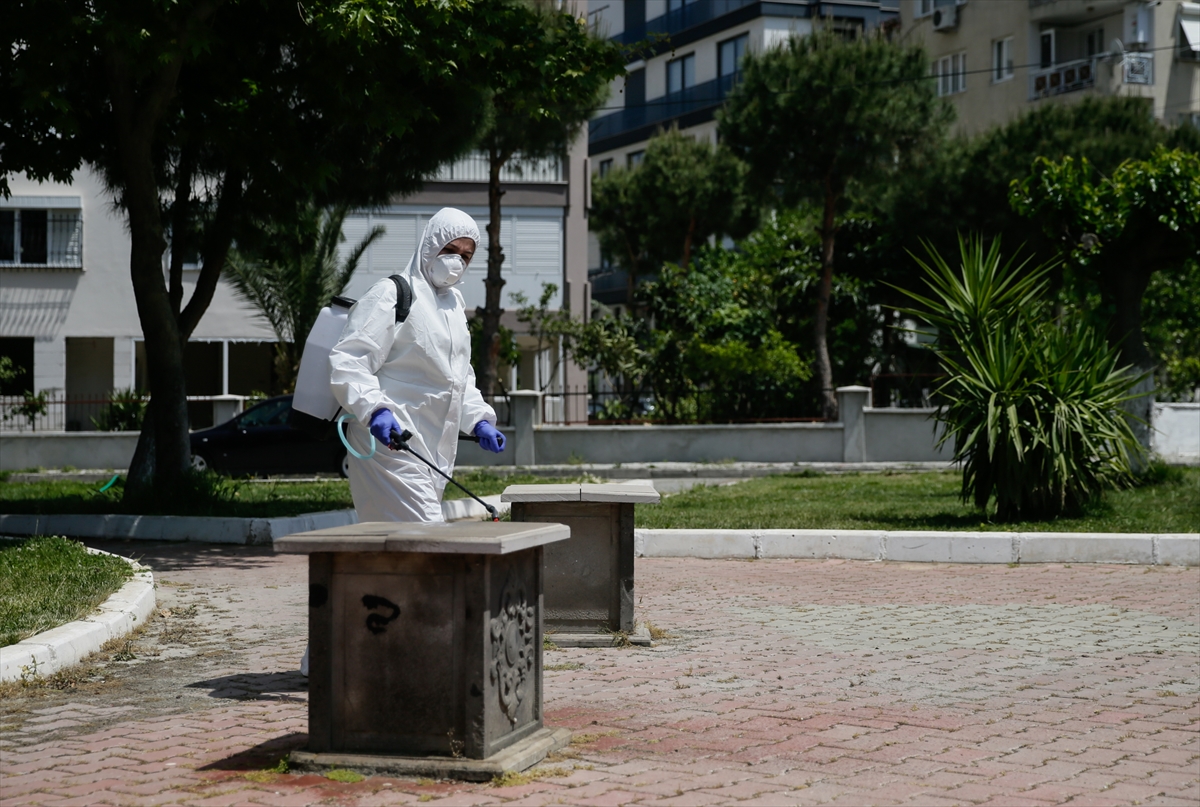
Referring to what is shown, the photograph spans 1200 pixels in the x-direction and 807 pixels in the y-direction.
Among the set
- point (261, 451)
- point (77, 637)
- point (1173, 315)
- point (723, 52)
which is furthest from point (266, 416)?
point (723, 52)

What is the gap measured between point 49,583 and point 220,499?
20.3ft

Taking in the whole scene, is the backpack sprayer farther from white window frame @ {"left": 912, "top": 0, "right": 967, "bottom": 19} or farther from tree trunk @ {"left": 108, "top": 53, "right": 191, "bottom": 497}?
white window frame @ {"left": 912, "top": 0, "right": 967, "bottom": 19}

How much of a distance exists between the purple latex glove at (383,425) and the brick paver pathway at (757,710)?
45.5 inches

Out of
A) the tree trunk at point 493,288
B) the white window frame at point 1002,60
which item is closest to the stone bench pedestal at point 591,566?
the tree trunk at point 493,288

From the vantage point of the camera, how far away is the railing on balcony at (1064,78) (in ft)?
136

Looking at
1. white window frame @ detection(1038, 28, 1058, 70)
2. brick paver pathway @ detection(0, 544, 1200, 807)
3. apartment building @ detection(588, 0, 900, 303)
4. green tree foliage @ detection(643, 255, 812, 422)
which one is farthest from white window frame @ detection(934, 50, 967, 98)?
brick paver pathway @ detection(0, 544, 1200, 807)

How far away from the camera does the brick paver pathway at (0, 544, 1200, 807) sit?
448 centimetres

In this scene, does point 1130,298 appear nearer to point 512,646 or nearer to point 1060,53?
point 512,646

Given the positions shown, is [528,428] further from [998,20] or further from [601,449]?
[998,20]

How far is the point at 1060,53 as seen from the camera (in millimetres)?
43219

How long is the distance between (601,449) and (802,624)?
16667 millimetres

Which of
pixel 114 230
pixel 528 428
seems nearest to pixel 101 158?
pixel 528 428

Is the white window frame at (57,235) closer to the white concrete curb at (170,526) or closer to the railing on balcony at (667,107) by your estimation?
the railing on balcony at (667,107)

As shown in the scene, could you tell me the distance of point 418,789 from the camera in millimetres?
4340
